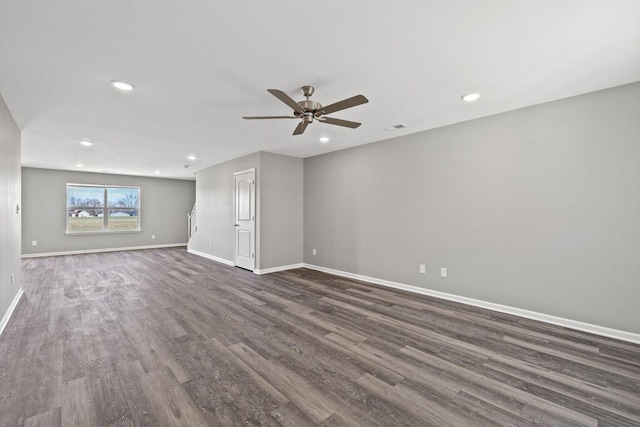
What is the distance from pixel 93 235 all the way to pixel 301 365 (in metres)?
9.04

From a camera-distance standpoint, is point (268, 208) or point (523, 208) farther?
point (268, 208)

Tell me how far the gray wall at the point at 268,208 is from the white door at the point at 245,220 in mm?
156

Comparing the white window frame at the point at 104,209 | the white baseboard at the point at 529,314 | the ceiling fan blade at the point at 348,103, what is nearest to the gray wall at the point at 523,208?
the white baseboard at the point at 529,314

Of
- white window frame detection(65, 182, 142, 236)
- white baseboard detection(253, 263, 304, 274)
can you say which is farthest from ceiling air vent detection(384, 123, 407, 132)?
white window frame detection(65, 182, 142, 236)

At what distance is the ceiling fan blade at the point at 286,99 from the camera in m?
2.29

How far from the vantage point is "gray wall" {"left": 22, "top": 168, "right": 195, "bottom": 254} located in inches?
295

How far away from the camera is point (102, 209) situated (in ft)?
27.9

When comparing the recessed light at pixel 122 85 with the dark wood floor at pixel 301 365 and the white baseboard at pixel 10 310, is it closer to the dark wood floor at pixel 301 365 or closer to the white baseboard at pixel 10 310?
the dark wood floor at pixel 301 365

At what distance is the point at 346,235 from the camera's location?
17.6 ft

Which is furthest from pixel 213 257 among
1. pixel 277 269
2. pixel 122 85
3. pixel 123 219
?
pixel 122 85

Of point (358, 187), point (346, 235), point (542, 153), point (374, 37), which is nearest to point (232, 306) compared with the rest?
point (346, 235)

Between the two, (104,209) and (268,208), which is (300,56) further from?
(104,209)

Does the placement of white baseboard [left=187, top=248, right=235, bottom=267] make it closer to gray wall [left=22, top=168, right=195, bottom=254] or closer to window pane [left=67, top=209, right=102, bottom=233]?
gray wall [left=22, top=168, right=195, bottom=254]

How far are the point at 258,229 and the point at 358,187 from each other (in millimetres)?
2149
